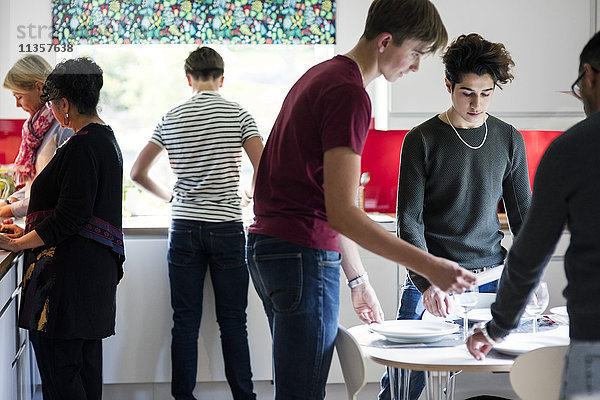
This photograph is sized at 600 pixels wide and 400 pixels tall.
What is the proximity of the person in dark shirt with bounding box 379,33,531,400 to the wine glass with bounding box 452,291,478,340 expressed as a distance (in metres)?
0.50

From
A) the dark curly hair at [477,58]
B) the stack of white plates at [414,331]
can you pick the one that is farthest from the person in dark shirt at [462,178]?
the stack of white plates at [414,331]

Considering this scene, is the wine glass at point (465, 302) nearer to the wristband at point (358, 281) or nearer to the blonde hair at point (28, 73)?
the wristband at point (358, 281)

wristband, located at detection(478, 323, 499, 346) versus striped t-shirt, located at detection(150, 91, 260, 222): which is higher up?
striped t-shirt, located at detection(150, 91, 260, 222)

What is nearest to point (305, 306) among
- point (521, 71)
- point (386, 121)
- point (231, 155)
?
point (231, 155)

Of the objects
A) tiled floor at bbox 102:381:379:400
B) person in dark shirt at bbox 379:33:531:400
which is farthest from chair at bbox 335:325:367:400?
tiled floor at bbox 102:381:379:400

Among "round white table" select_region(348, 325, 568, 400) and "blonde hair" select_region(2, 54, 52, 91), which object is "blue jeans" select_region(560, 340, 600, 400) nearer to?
"round white table" select_region(348, 325, 568, 400)

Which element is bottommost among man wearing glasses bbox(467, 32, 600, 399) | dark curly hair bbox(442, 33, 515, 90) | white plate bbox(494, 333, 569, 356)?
white plate bbox(494, 333, 569, 356)

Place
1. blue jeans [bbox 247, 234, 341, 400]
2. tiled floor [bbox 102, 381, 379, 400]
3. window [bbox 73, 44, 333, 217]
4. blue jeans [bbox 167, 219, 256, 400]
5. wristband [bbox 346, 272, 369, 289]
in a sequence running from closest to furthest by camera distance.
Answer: blue jeans [bbox 247, 234, 341, 400], wristband [bbox 346, 272, 369, 289], blue jeans [bbox 167, 219, 256, 400], tiled floor [bbox 102, 381, 379, 400], window [bbox 73, 44, 333, 217]

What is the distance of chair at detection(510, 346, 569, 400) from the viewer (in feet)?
5.01

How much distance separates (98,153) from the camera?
2.61m

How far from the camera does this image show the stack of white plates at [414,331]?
193 cm

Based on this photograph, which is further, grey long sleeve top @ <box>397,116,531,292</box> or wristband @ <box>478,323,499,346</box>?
grey long sleeve top @ <box>397,116,531,292</box>

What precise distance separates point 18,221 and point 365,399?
5.71 ft

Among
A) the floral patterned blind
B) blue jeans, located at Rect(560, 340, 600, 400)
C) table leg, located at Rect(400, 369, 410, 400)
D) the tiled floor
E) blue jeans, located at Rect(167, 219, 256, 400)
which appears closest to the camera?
blue jeans, located at Rect(560, 340, 600, 400)
